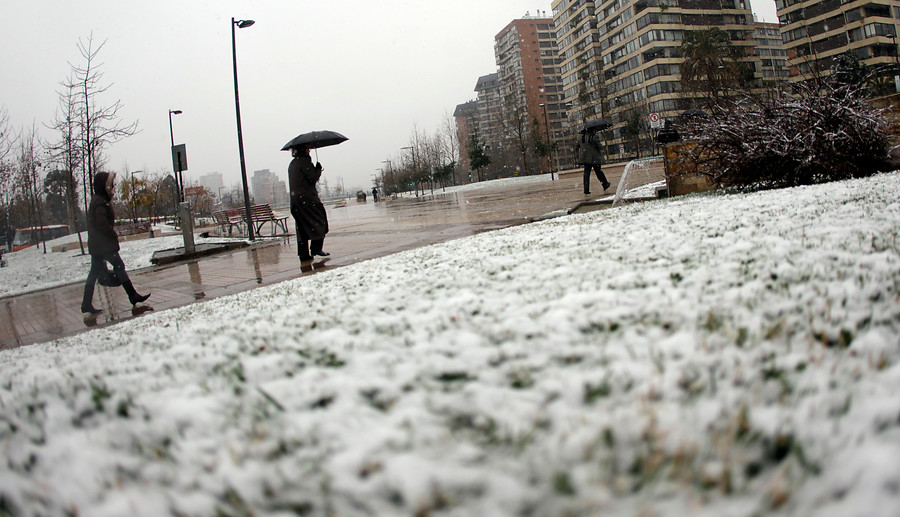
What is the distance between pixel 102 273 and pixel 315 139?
3.88 meters

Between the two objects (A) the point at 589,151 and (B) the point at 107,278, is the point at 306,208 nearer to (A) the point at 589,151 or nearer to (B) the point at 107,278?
(B) the point at 107,278

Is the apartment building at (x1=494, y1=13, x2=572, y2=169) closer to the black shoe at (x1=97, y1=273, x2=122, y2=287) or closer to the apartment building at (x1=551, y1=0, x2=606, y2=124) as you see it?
the apartment building at (x1=551, y1=0, x2=606, y2=124)

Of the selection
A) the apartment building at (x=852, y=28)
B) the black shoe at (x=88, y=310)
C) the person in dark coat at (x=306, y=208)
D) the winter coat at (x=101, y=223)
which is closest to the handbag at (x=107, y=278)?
the winter coat at (x=101, y=223)

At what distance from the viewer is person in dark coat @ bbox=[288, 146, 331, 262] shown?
25.3 ft

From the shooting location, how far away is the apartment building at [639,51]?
63969mm

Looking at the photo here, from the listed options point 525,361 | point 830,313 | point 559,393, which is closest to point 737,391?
point 559,393

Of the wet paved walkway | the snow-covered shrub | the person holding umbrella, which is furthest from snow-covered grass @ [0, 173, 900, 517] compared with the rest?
the person holding umbrella

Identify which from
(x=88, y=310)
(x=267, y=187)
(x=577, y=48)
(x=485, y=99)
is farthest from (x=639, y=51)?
(x=267, y=187)

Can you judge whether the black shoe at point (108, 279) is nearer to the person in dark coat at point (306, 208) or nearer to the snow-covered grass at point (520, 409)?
the person in dark coat at point (306, 208)

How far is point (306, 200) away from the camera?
304 inches

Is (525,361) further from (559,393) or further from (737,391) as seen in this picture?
(737,391)

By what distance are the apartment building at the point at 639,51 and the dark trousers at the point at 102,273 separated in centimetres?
5801

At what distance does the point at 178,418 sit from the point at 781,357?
68.1 inches

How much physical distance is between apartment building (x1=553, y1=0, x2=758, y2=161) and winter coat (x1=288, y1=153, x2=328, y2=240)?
55.2 m
